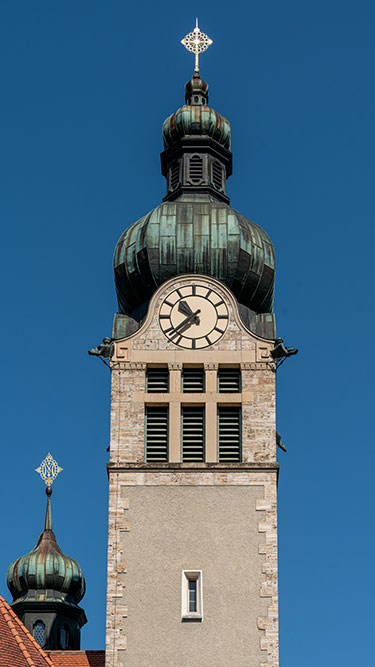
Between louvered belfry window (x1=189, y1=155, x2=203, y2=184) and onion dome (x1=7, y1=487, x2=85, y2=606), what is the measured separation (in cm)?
845

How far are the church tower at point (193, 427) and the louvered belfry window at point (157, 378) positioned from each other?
4 cm

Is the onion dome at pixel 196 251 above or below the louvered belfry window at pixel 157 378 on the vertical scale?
above

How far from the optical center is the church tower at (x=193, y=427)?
3478 centimetres

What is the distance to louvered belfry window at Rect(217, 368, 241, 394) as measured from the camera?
3747cm

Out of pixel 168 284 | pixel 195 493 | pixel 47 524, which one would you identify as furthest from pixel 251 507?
pixel 47 524

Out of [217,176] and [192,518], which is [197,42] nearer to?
[217,176]

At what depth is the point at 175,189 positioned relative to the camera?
134ft

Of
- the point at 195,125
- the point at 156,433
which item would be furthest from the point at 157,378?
the point at 195,125

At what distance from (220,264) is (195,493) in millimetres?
5203

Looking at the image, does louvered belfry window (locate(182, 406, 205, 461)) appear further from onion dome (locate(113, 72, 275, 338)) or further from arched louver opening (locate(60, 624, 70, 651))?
arched louver opening (locate(60, 624, 70, 651))

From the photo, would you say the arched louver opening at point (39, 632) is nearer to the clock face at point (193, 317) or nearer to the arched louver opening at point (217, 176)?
the clock face at point (193, 317)

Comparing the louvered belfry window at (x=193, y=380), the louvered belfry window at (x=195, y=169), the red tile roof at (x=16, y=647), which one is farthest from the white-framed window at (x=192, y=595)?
the louvered belfry window at (x=195, y=169)

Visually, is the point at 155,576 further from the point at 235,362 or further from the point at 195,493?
the point at 235,362

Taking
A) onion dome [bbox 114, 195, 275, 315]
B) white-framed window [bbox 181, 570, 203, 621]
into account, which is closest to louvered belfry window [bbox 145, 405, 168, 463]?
white-framed window [bbox 181, 570, 203, 621]
